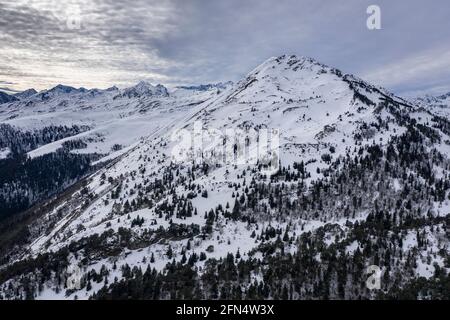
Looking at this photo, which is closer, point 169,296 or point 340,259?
point 169,296

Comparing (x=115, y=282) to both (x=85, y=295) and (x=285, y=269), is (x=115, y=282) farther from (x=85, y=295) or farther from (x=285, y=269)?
(x=285, y=269)
